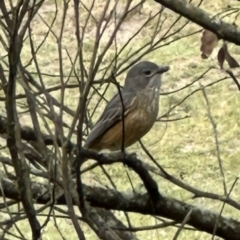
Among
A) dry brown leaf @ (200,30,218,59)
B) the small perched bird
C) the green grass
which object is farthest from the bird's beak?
dry brown leaf @ (200,30,218,59)

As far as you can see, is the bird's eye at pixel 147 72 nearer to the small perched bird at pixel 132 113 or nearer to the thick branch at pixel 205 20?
the small perched bird at pixel 132 113

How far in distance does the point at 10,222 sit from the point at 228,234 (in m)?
0.88

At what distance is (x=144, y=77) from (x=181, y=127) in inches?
148

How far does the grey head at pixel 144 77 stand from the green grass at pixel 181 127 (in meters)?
0.97

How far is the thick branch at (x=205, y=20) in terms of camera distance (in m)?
3.42

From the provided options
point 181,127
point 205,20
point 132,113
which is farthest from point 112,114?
point 181,127

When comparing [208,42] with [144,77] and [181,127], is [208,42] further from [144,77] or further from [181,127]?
[181,127]

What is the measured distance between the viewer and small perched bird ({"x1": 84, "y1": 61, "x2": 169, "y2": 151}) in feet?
19.6

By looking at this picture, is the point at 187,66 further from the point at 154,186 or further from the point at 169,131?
the point at 154,186

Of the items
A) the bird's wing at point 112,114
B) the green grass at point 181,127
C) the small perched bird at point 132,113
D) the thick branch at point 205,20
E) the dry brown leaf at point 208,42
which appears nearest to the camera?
the thick branch at point 205,20

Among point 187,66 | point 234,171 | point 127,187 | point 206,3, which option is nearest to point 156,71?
point 127,187

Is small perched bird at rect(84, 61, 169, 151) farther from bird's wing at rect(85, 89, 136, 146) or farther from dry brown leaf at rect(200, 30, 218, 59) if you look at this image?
dry brown leaf at rect(200, 30, 218, 59)

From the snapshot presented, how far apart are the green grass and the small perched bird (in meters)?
1.00

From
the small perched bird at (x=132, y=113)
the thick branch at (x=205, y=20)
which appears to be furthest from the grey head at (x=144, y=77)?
the thick branch at (x=205, y=20)
